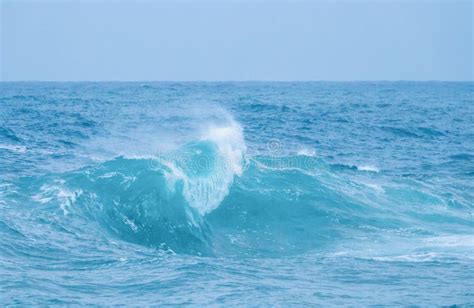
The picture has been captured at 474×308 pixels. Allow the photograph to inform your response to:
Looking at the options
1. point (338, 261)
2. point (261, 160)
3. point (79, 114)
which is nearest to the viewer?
point (338, 261)

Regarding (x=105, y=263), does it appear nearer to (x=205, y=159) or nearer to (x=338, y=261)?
(x=338, y=261)

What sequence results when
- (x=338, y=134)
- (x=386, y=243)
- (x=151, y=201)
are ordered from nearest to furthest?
(x=386, y=243)
(x=151, y=201)
(x=338, y=134)

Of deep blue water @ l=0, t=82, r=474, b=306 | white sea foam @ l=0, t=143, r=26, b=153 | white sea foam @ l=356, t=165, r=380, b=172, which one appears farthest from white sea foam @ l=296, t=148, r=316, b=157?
white sea foam @ l=0, t=143, r=26, b=153

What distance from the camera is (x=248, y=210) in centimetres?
1561

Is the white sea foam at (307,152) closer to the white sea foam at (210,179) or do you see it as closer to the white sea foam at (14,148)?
the white sea foam at (210,179)

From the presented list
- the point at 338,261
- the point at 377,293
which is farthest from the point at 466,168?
the point at 377,293

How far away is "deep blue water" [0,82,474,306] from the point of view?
8.98 metres

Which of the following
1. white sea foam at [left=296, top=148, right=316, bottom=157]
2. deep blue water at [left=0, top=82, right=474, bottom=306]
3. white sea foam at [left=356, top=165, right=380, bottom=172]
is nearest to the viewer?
deep blue water at [left=0, top=82, right=474, bottom=306]

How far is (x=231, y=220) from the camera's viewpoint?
584 inches

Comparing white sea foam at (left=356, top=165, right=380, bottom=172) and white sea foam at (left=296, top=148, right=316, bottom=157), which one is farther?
white sea foam at (left=296, top=148, right=316, bottom=157)

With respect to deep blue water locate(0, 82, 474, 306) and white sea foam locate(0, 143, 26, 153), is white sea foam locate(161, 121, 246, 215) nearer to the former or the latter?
deep blue water locate(0, 82, 474, 306)

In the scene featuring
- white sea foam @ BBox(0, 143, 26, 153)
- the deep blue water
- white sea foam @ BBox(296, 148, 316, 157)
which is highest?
white sea foam @ BBox(0, 143, 26, 153)

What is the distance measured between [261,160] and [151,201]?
7100 millimetres

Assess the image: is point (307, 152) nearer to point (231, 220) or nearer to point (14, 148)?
point (231, 220)
